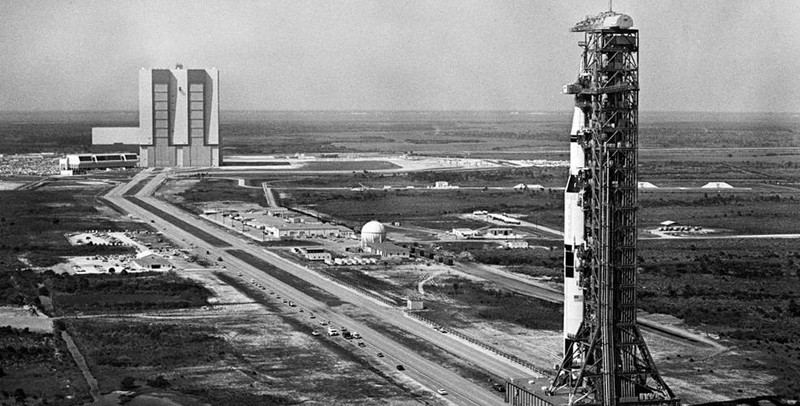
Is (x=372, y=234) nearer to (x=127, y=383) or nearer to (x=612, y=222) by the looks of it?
(x=127, y=383)

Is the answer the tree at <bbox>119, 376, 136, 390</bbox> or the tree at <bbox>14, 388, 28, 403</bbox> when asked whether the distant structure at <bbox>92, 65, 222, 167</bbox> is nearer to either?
the tree at <bbox>119, 376, 136, 390</bbox>

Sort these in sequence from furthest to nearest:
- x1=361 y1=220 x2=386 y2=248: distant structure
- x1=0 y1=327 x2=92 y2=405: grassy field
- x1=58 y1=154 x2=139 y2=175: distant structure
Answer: x1=58 y1=154 x2=139 y2=175: distant structure, x1=361 y1=220 x2=386 y2=248: distant structure, x1=0 y1=327 x2=92 y2=405: grassy field

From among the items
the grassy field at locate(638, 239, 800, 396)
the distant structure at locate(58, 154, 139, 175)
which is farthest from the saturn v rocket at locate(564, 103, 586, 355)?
the distant structure at locate(58, 154, 139, 175)

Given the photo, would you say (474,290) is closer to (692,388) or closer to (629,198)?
(692,388)

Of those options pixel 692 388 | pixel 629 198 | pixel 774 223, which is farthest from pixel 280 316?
pixel 774 223

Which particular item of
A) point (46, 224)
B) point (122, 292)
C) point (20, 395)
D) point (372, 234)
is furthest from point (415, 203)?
point (20, 395)
